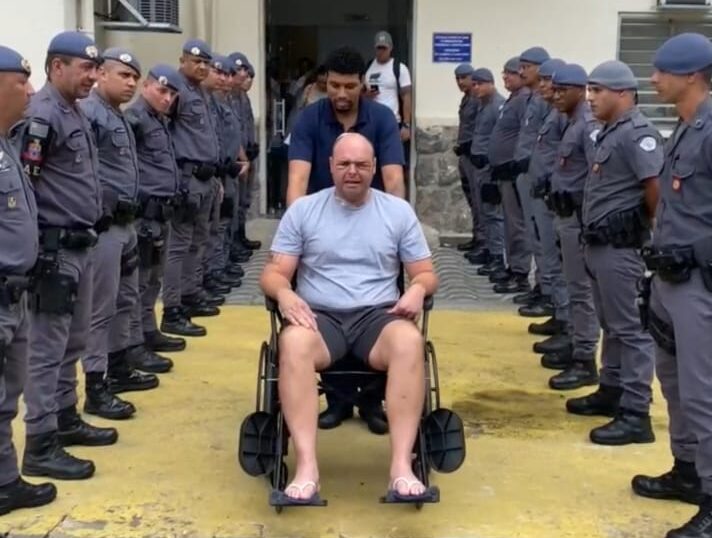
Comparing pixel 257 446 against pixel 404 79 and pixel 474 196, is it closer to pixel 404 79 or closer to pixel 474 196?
pixel 474 196

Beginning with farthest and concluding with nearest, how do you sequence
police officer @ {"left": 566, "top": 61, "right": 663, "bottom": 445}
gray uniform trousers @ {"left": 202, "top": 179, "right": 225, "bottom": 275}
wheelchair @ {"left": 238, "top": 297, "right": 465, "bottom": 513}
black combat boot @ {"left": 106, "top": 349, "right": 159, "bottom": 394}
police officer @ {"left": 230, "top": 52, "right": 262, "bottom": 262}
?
police officer @ {"left": 230, "top": 52, "right": 262, "bottom": 262} → gray uniform trousers @ {"left": 202, "top": 179, "right": 225, "bottom": 275} → black combat boot @ {"left": 106, "top": 349, "right": 159, "bottom": 394} → police officer @ {"left": 566, "top": 61, "right": 663, "bottom": 445} → wheelchair @ {"left": 238, "top": 297, "right": 465, "bottom": 513}

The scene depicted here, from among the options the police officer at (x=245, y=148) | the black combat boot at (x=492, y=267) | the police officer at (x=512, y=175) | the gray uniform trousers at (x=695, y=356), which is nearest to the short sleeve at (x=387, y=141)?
the gray uniform trousers at (x=695, y=356)

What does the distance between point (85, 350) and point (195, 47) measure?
2.68 metres

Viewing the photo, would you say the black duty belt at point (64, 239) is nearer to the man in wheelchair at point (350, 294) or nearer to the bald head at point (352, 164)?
the man in wheelchair at point (350, 294)

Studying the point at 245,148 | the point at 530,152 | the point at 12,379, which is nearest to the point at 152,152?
the point at 12,379

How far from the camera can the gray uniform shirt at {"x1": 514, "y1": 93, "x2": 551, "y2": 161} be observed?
734 cm

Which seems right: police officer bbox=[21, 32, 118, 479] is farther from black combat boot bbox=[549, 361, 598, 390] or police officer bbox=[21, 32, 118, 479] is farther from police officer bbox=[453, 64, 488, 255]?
police officer bbox=[453, 64, 488, 255]

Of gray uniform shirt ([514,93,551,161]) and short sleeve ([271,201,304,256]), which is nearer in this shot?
short sleeve ([271,201,304,256])

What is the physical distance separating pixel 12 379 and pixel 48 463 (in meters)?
0.59

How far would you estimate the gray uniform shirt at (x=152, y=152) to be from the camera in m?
5.72

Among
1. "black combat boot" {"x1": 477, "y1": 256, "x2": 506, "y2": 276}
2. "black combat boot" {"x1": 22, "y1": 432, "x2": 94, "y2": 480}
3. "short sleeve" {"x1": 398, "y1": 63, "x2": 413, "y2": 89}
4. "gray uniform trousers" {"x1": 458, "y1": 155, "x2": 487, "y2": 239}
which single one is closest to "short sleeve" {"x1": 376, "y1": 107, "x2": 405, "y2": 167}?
"black combat boot" {"x1": 22, "y1": 432, "x2": 94, "y2": 480}

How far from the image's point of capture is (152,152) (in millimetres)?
5766

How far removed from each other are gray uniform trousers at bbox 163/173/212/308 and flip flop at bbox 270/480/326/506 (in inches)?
123

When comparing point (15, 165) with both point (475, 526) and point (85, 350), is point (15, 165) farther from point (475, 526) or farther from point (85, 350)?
point (475, 526)
